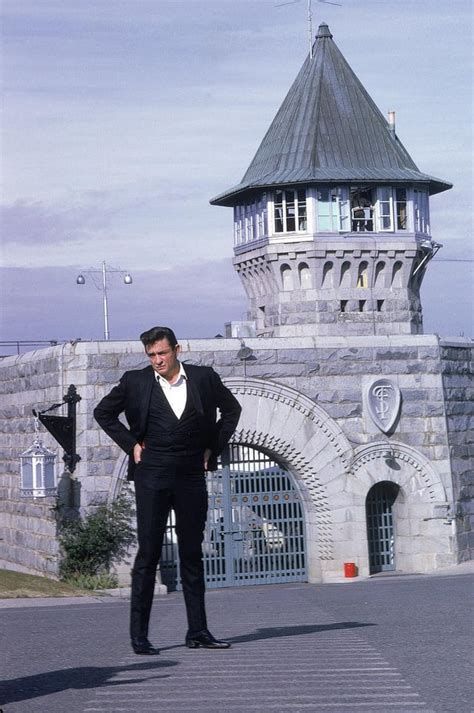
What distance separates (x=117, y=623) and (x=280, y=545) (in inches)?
549

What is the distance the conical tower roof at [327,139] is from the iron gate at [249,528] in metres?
13.6

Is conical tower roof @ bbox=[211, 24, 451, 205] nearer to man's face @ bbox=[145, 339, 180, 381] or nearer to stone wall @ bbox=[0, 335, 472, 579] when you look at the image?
stone wall @ bbox=[0, 335, 472, 579]

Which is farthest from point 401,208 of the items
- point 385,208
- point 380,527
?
point 380,527

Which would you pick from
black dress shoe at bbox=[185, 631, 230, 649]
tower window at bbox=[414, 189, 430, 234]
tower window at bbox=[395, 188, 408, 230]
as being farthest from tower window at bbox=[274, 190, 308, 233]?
black dress shoe at bbox=[185, 631, 230, 649]

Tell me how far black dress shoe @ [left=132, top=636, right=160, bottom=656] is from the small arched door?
1661 cm

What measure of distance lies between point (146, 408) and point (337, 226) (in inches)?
1111

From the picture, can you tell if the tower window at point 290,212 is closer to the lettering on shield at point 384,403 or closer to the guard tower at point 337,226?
the guard tower at point 337,226

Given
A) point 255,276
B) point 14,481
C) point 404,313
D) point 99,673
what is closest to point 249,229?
point 255,276

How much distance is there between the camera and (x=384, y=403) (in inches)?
920

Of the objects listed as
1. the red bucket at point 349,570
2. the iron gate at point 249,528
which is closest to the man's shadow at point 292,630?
the red bucket at point 349,570

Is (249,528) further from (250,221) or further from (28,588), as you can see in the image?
(250,221)

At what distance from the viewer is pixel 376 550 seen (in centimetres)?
2411

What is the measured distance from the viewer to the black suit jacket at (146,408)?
25.9 feet

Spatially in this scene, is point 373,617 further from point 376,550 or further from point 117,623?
point 376,550
